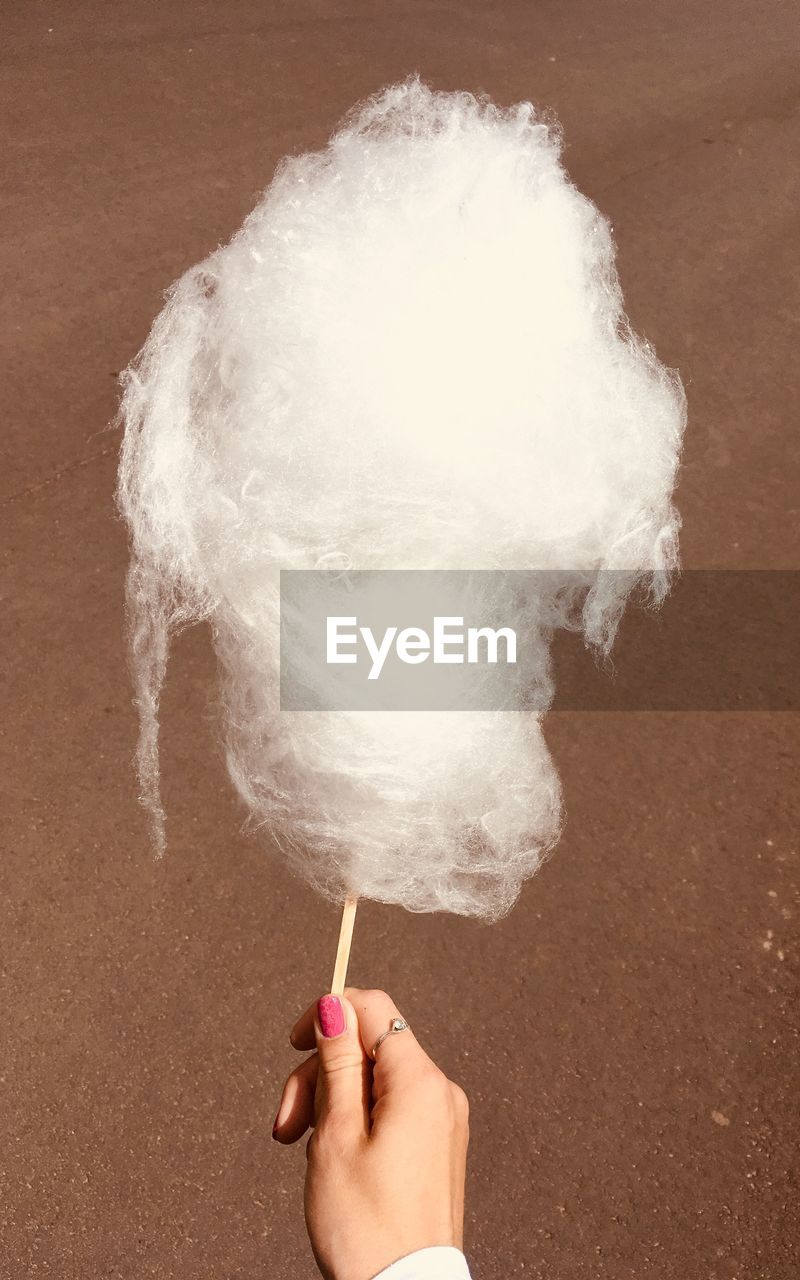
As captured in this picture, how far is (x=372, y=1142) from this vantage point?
1631 millimetres

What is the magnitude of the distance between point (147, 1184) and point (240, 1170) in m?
0.25

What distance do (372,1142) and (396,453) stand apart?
1.64 meters

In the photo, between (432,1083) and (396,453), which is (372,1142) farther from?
(396,453)

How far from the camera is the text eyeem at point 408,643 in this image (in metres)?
2.48

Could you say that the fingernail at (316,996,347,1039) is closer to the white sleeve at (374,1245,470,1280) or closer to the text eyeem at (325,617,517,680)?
the white sleeve at (374,1245,470,1280)

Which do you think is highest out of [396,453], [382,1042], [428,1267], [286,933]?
[396,453]

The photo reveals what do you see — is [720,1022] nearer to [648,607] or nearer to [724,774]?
[724,774]

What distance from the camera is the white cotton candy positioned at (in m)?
2.37

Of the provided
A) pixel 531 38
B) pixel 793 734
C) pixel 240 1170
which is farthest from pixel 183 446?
pixel 531 38

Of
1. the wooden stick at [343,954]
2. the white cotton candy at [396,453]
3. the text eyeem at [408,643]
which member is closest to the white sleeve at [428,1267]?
the wooden stick at [343,954]

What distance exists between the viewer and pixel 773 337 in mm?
3965
